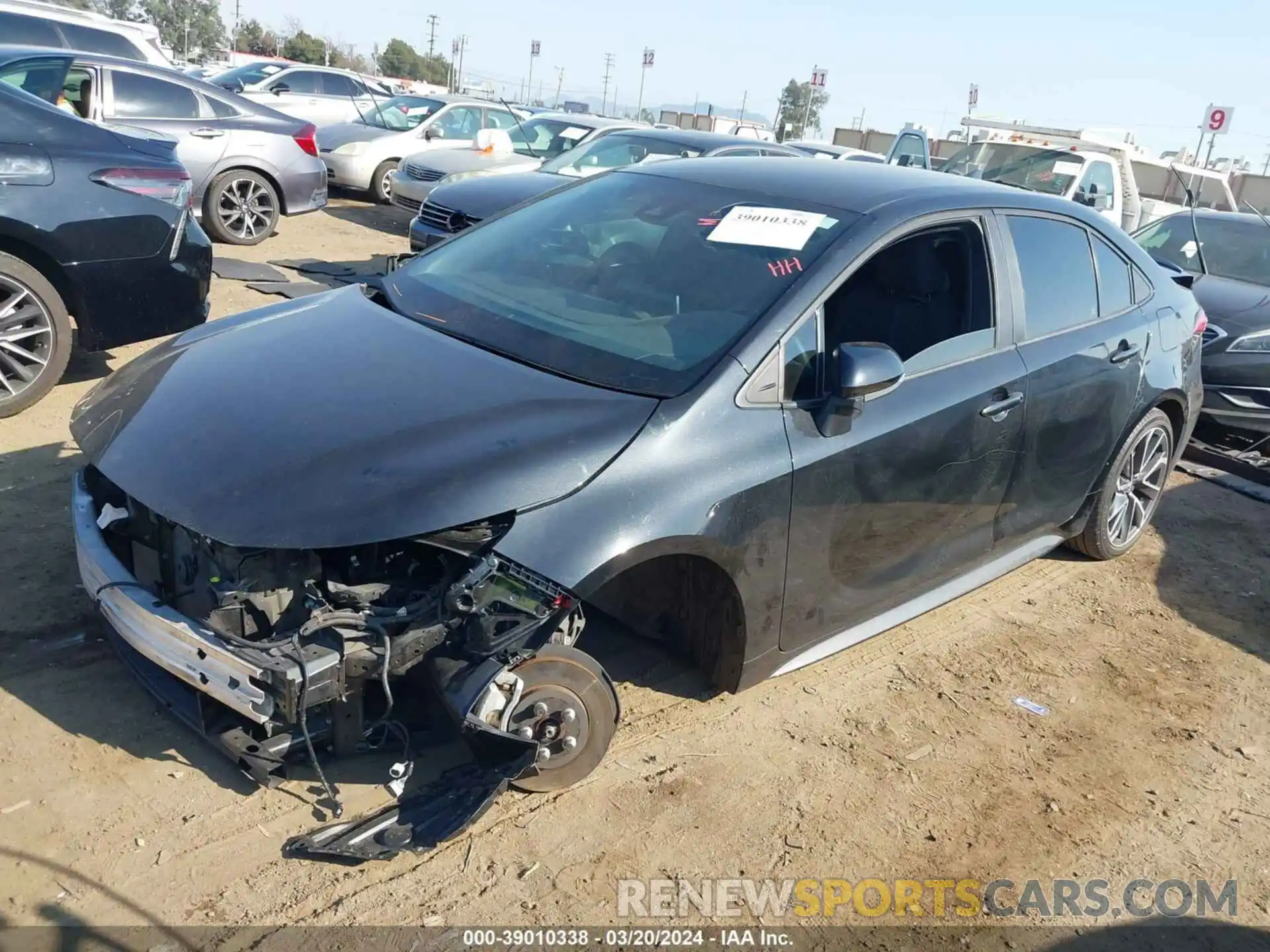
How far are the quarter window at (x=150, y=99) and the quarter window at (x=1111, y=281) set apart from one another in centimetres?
811

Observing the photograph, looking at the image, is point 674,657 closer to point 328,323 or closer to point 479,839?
point 479,839

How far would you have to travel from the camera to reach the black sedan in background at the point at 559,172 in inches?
335

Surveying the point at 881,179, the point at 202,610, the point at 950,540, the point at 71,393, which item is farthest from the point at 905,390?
the point at 71,393

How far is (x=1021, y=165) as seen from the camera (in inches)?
471

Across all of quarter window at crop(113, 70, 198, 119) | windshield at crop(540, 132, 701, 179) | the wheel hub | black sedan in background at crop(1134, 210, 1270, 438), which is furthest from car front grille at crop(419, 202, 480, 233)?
the wheel hub

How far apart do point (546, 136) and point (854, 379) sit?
11493 millimetres

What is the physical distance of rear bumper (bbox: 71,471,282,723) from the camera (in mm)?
2480

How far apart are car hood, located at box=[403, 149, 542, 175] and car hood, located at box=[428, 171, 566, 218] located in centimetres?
264

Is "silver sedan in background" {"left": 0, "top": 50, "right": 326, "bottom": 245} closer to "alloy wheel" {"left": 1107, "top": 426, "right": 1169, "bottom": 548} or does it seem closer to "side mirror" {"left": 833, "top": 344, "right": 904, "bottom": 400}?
"side mirror" {"left": 833, "top": 344, "right": 904, "bottom": 400}

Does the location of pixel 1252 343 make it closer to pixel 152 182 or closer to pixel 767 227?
pixel 767 227

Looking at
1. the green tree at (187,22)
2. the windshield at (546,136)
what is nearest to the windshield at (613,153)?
the windshield at (546,136)

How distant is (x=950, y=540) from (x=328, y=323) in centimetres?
240

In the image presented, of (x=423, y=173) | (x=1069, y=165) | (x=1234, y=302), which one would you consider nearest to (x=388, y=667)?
(x=1234, y=302)

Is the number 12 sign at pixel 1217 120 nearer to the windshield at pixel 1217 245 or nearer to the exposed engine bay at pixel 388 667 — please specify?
the windshield at pixel 1217 245
